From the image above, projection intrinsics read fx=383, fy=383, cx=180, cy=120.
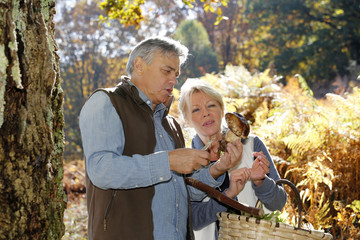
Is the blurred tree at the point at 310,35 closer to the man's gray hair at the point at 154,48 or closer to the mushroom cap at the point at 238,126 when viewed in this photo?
the mushroom cap at the point at 238,126

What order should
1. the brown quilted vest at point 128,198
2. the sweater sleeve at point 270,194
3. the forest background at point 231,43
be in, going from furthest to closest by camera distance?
the forest background at point 231,43 < the sweater sleeve at point 270,194 < the brown quilted vest at point 128,198

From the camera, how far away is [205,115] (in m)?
3.02

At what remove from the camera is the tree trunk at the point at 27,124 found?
4.49 ft

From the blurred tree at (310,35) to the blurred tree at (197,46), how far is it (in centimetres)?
333

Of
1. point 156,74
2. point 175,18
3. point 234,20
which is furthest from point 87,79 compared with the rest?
point 156,74

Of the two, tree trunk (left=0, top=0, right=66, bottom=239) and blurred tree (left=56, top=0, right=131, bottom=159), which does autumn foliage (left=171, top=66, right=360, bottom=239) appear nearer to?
tree trunk (left=0, top=0, right=66, bottom=239)

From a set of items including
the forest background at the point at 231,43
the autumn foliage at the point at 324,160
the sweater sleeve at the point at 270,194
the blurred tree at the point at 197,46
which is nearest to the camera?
the sweater sleeve at the point at 270,194

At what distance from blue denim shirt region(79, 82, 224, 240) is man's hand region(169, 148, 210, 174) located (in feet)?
0.11

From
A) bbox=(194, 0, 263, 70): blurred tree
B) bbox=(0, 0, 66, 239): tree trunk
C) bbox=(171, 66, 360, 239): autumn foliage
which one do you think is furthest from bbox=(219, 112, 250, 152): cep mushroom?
bbox=(194, 0, 263, 70): blurred tree

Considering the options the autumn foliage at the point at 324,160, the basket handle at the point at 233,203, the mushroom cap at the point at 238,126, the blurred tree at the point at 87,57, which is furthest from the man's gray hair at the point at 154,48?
the blurred tree at the point at 87,57

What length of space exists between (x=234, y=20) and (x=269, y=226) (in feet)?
78.7

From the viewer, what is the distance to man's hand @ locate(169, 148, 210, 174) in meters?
1.76

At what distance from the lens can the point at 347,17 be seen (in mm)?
19266

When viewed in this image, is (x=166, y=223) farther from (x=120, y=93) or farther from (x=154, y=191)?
(x=120, y=93)
